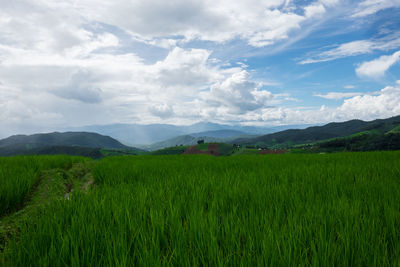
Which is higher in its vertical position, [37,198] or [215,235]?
[215,235]

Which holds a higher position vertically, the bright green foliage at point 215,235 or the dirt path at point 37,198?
the bright green foliage at point 215,235

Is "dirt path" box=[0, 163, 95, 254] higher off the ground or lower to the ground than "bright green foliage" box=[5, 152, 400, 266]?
lower

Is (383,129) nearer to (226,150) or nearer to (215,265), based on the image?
(226,150)

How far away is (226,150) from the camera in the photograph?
9919cm

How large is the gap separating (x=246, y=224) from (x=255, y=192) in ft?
3.52

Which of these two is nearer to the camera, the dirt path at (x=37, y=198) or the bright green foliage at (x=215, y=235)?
the bright green foliage at (x=215, y=235)

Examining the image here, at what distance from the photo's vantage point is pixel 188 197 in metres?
2.65

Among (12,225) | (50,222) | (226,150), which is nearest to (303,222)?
(50,222)

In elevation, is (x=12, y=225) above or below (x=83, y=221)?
below

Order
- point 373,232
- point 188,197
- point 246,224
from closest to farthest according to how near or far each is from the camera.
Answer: point 373,232, point 246,224, point 188,197

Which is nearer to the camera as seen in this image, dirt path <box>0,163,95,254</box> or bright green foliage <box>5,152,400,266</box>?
bright green foliage <box>5,152,400,266</box>

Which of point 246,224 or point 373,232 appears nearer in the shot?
point 373,232

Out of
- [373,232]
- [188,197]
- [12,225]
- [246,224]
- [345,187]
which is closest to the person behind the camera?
[373,232]

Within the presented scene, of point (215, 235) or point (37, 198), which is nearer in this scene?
point (215, 235)
